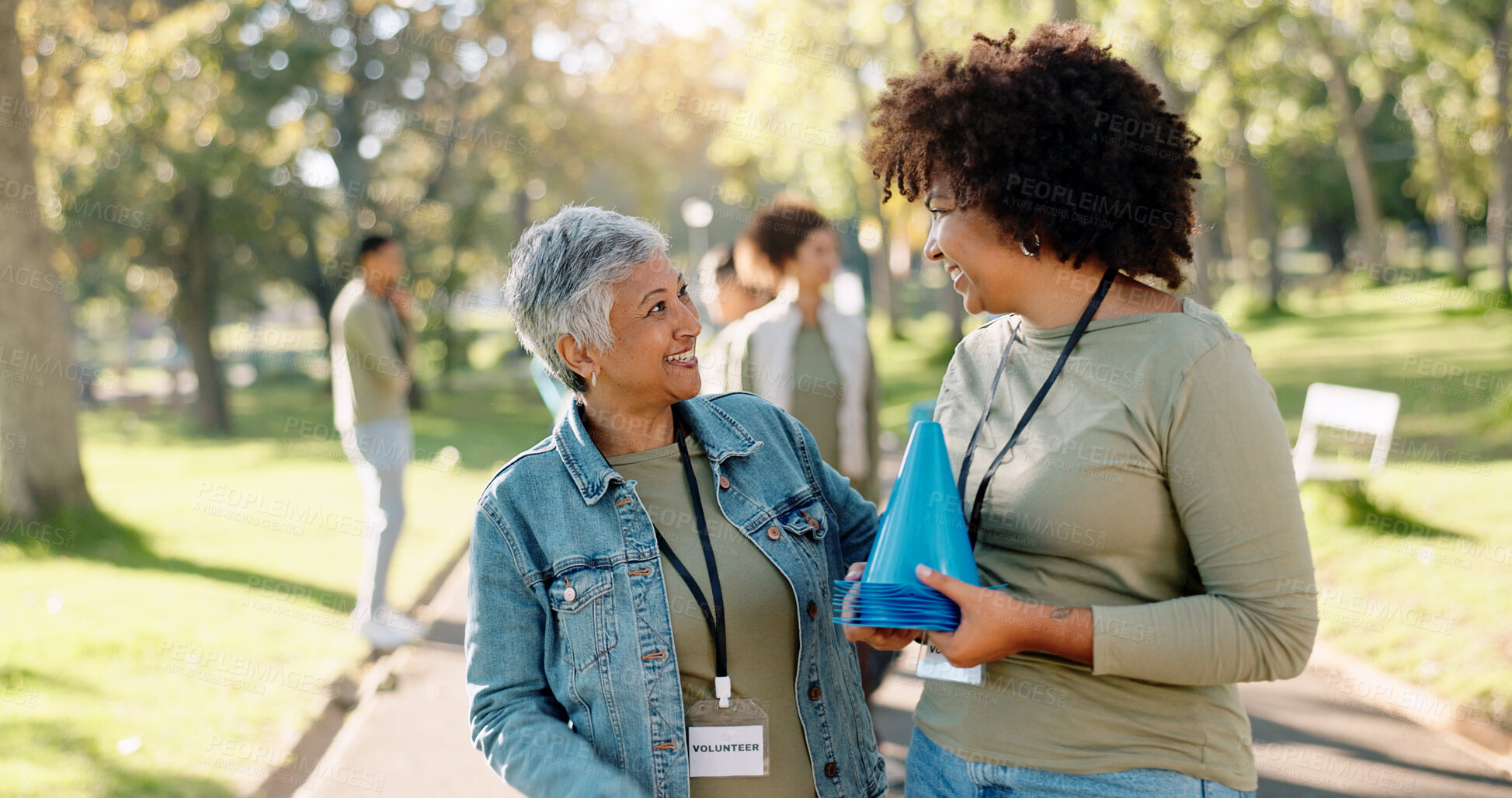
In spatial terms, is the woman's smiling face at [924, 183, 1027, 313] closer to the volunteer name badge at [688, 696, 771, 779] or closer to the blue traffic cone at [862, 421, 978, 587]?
the blue traffic cone at [862, 421, 978, 587]

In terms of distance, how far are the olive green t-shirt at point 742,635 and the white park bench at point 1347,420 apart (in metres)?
6.64

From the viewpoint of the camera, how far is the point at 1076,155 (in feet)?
5.91

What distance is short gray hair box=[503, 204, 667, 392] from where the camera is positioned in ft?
7.29

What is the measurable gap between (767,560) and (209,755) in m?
3.71

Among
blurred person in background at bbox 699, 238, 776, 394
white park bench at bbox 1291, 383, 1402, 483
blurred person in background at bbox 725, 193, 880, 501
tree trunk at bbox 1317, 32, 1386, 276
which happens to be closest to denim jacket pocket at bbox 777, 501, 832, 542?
blurred person in background at bbox 725, 193, 880, 501

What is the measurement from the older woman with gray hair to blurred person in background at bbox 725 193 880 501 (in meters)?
2.49

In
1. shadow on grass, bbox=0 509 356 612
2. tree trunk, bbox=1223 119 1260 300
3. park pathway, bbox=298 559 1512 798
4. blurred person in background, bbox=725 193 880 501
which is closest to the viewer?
park pathway, bbox=298 559 1512 798

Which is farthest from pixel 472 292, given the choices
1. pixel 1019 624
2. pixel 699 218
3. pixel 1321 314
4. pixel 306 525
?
pixel 1019 624

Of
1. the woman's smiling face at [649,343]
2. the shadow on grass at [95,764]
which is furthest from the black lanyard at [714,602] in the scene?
→ the shadow on grass at [95,764]

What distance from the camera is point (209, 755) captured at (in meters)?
4.82

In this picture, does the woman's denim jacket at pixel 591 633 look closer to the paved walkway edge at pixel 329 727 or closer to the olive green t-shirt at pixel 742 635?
the olive green t-shirt at pixel 742 635

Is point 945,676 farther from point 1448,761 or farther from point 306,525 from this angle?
point 306,525

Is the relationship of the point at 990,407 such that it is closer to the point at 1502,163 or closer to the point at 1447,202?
the point at 1502,163

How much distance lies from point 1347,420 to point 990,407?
7819mm
